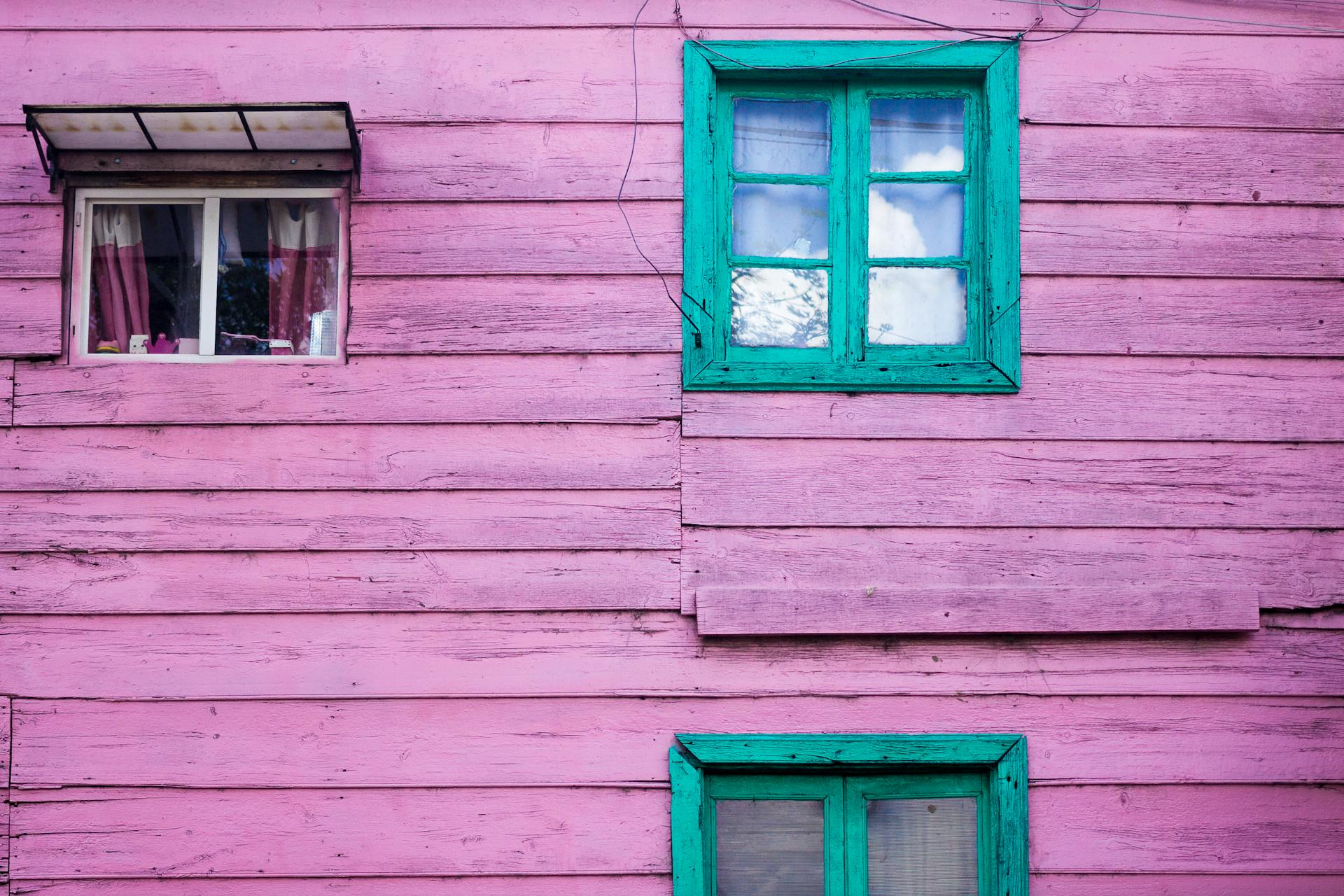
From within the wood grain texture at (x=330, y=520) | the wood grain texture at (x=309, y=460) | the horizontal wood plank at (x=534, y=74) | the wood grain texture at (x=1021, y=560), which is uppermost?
the horizontal wood plank at (x=534, y=74)

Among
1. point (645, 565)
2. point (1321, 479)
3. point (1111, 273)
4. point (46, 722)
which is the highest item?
point (1111, 273)

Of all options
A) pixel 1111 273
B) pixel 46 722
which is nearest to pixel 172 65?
pixel 46 722

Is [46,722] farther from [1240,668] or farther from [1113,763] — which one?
[1240,668]

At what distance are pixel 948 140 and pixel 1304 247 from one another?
112cm

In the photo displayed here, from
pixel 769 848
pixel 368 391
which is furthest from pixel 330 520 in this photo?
pixel 769 848

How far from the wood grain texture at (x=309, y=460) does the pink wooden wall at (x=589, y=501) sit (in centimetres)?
1

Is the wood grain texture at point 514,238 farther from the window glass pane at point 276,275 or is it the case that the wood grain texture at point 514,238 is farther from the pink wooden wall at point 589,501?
the window glass pane at point 276,275

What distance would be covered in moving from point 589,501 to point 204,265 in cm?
143

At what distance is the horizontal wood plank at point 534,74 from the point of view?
292 cm

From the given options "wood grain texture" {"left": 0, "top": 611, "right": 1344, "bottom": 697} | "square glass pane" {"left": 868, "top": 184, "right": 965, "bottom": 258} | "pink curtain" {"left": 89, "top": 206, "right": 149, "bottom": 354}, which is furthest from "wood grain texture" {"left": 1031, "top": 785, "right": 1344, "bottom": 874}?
"pink curtain" {"left": 89, "top": 206, "right": 149, "bottom": 354}

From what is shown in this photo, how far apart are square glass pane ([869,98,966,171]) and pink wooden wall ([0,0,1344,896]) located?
0.68ft

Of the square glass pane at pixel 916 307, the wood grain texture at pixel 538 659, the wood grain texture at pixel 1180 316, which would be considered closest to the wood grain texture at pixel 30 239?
the wood grain texture at pixel 538 659

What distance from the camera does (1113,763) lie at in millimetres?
2799

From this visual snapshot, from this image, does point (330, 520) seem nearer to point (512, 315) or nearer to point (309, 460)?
point (309, 460)
